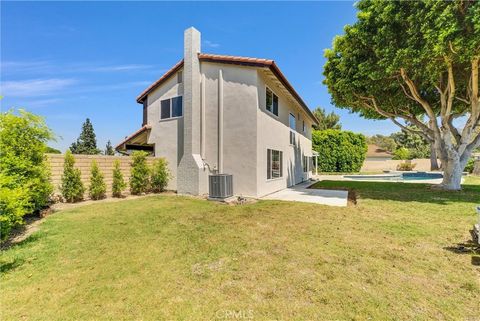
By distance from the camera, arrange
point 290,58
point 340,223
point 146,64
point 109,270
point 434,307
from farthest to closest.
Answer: point 290,58, point 146,64, point 340,223, point 109,270, point 434,307

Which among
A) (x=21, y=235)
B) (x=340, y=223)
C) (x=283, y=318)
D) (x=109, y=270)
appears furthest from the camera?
(x=340, y=223)

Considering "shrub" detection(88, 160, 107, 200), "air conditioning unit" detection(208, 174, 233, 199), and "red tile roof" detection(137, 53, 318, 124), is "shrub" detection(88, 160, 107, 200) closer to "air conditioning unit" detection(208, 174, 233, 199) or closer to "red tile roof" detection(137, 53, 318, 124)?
"air conditioning unit" detection(208, 174, 233, 199)

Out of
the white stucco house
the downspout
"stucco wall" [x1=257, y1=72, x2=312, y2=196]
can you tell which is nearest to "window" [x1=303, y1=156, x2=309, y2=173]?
"stucco wall" [x1=257, y1=72, x2=312, y2=196]

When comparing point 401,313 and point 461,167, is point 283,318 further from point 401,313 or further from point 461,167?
point 461,167

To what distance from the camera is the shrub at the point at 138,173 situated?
1204 cm

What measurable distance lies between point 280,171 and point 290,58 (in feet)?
25.3

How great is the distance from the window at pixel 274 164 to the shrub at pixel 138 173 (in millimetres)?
6829

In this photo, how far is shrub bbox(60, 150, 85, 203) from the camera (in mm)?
9688

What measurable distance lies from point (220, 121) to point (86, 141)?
44648mm

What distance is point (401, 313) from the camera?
2.87 metres

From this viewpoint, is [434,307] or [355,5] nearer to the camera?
[434,307]

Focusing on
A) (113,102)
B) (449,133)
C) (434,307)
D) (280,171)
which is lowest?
(434,307)

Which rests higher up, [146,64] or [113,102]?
[146,64]

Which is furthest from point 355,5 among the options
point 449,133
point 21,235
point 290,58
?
point 21,235
